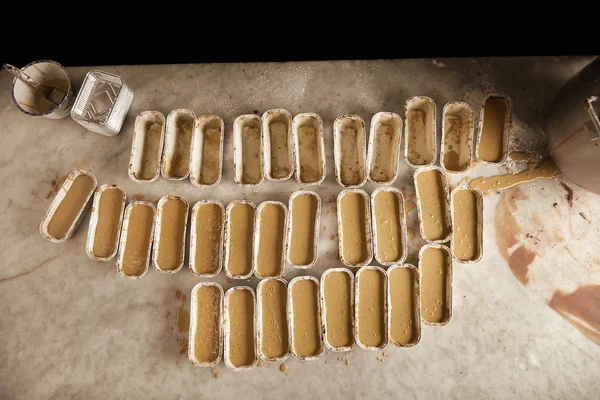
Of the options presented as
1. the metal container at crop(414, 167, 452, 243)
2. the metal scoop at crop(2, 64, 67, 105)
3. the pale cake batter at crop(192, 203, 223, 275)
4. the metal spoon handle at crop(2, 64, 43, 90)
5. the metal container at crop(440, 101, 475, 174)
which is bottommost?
the pale cake batter at crop(192, 203, 223, 275)

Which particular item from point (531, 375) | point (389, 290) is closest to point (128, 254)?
point (389, 290)

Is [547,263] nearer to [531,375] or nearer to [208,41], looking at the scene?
[531,375]

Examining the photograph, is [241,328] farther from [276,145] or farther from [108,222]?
[276,145]

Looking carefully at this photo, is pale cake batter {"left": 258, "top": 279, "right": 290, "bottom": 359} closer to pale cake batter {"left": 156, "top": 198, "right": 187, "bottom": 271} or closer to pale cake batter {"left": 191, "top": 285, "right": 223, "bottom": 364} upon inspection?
pale cake batter {"left": 191, "top": 285, "right": 223, "bottom": 364}

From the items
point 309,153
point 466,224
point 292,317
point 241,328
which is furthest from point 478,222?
point 241,328

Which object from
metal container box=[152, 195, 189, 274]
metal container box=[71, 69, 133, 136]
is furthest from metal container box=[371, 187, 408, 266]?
metal container box=[71, 69, 133, 136]

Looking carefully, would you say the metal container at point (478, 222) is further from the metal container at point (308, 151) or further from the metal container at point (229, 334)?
the metal container at point (229, 334)

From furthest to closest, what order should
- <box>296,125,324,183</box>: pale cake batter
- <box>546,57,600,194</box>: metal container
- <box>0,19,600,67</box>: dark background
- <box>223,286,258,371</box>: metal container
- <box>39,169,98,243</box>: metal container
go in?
<box>0,19,600,67</box>: dark background
<box>296,125,324,183</box>: pale cake batter
<box>39,169,98,243</box>: metal container
<box>223,286,258,371</box>: metal container
<box>546,57,600,194</box>: metal container

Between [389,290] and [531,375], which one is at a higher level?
[389,290]
